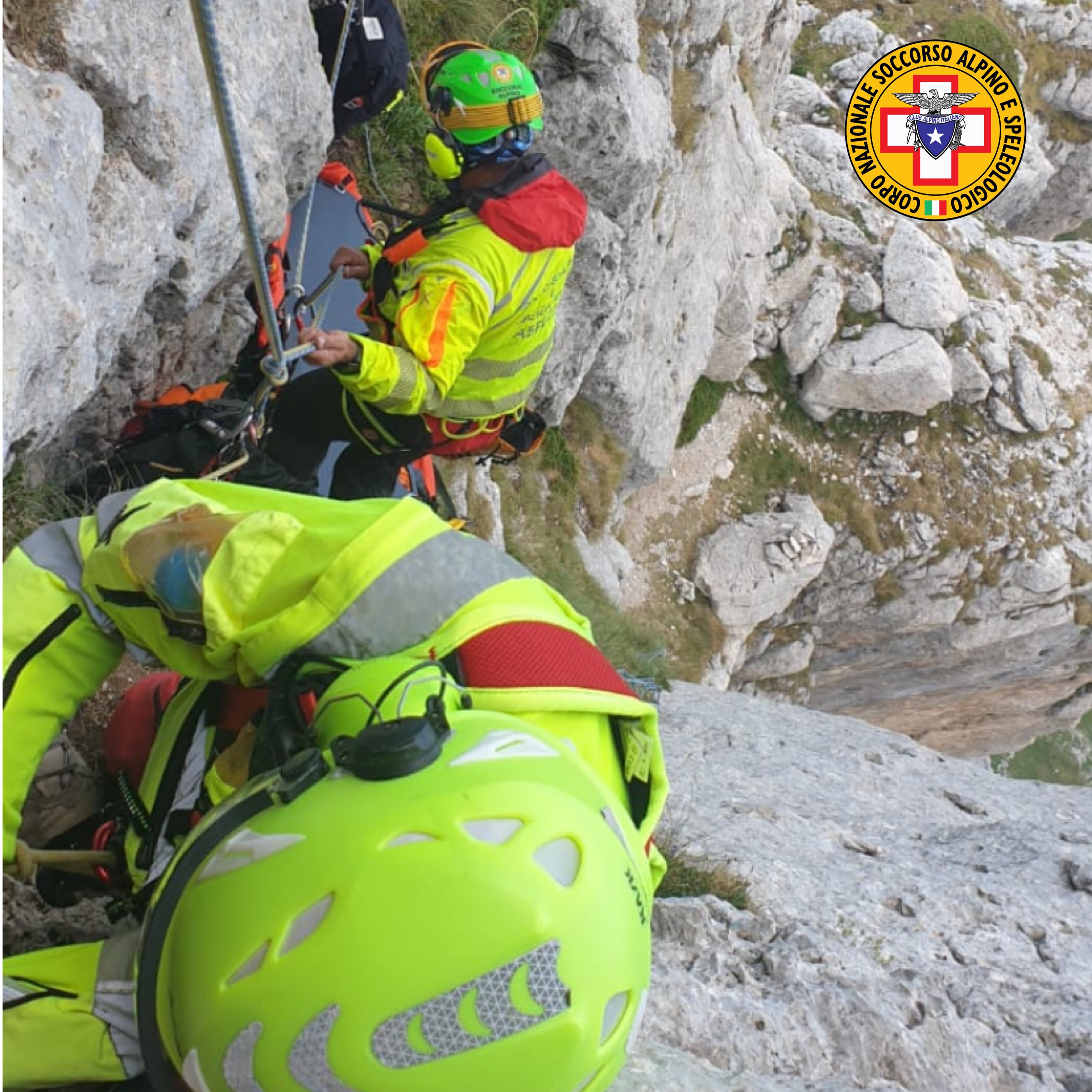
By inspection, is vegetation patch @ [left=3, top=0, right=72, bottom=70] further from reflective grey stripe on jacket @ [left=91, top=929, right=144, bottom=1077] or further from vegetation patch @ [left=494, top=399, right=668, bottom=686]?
vegetation patch @ [left=494, top=399, right=668, bottom=686]

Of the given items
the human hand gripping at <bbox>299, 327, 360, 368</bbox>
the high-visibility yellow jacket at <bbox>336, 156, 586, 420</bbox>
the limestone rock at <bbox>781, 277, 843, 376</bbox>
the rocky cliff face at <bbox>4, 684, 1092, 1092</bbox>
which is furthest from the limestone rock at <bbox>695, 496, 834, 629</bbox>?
the human hand gripping at <bbox>299, 327, 360, 368</bbox>

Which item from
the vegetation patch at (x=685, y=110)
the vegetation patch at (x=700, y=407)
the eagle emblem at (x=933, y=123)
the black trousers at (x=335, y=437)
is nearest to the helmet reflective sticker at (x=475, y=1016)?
the black trousers at (x=335, y=437)

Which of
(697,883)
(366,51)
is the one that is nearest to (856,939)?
(697,883)

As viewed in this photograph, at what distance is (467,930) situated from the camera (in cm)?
227

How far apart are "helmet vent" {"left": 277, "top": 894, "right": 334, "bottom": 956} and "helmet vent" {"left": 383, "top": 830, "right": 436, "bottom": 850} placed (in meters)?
0.18

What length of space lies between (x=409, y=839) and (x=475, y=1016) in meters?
0.43

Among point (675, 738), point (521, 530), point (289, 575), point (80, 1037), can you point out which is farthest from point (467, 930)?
point (521, 530)

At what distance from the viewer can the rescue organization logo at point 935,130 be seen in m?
27.3

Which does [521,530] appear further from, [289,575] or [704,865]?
[289,575]

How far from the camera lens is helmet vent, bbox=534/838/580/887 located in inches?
94.3

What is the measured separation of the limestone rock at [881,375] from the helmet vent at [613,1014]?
2257cm

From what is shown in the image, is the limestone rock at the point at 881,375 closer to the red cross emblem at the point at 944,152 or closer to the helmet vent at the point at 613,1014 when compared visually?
the red cross emblem at the point at 944,152

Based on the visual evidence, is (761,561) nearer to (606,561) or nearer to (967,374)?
(606,561)

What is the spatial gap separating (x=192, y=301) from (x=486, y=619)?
3401 mm
